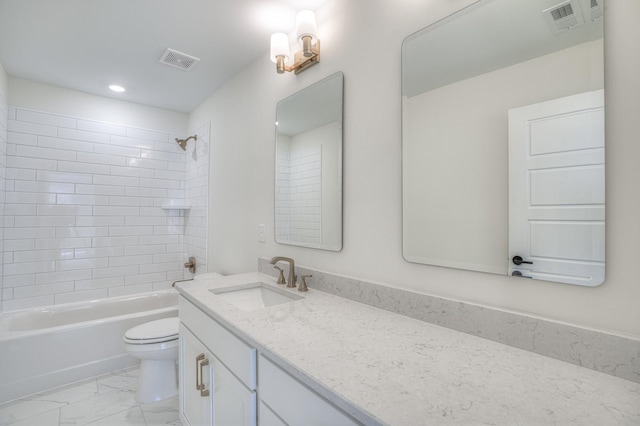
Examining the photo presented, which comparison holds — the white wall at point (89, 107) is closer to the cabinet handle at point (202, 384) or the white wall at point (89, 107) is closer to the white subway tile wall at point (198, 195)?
the white subway tile wall at point (198, 195)

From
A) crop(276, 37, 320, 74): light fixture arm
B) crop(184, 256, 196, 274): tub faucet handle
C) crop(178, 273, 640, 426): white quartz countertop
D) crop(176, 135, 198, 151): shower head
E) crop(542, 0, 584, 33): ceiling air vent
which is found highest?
crop(276, 37, 320, 74): light fixture arm

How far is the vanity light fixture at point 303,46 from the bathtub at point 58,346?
222 centimetres

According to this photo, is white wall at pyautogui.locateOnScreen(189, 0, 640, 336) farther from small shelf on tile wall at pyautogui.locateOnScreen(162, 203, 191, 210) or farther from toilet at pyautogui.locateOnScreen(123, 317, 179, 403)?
toilet at pyautogui.locateOnScreen(123, 317, 179, 403)

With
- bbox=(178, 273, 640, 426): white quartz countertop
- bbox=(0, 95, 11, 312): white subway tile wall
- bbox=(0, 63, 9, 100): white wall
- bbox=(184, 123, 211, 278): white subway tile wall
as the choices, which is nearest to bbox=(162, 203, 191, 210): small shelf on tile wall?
bbox=(184, 123, 211, 278): white subway tile wall

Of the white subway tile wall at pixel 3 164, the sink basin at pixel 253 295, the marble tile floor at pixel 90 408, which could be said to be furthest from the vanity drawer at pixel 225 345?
the white subway tile wall at pixel 3 164

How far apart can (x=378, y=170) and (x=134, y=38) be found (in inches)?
71.1

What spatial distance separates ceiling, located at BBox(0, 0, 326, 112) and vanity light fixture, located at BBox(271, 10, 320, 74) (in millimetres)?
150

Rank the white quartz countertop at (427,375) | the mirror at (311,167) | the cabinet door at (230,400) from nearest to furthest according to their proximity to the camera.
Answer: the white quartz countertop at (427,375)
the cabinet door at (230,400)
the mirror at (311,167)

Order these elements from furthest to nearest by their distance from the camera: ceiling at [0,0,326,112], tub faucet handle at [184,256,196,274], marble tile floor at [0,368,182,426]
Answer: tub faucet handle at [184,256,196,274] → marble tile floor at [0,368,182,426] → ceiling at [0,0,326,112]

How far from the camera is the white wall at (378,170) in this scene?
2.42ft

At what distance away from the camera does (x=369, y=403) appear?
0.60 metres

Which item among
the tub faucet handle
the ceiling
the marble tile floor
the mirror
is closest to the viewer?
the mirror

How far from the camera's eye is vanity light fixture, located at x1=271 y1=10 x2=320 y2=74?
1491mm

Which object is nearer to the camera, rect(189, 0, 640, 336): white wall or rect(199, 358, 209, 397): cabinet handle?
rect(189, 0, 640, 336): white wall
